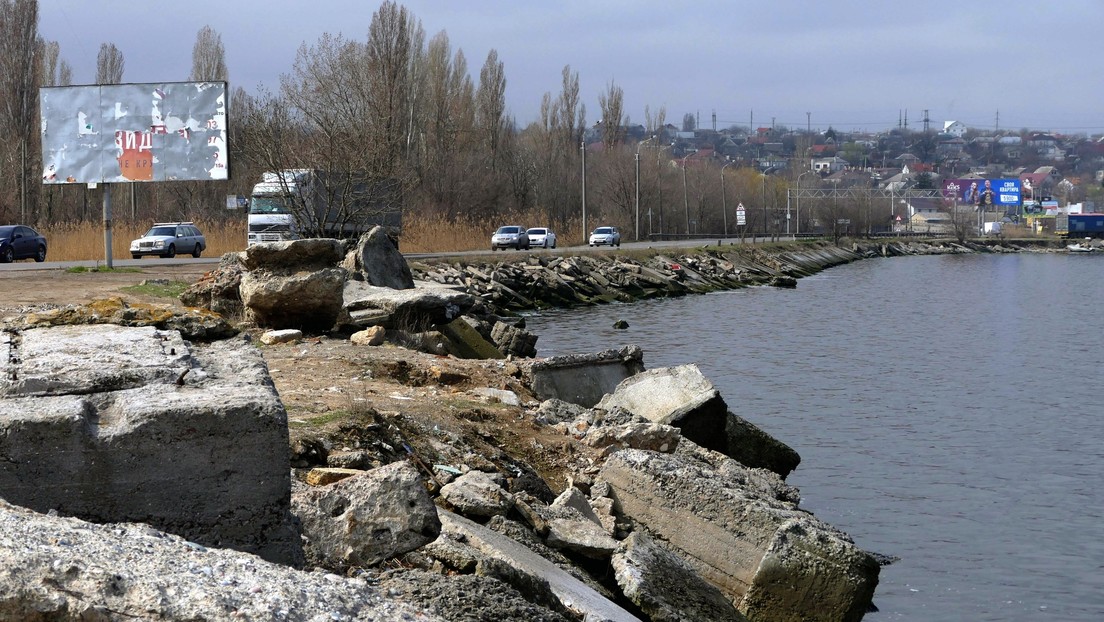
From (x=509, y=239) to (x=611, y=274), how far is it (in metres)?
8.47

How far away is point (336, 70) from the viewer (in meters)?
38.2

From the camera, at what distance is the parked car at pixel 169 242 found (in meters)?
38.6

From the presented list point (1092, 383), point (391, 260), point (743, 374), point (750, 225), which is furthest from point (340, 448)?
point (750, 225)

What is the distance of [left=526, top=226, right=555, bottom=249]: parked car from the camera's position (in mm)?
57000

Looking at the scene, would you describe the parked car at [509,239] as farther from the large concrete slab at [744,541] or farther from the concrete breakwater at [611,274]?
the large concrete slab at [744,541]

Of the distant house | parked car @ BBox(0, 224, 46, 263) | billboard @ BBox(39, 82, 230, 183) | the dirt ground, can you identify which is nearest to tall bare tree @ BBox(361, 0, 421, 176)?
parked car @ BBox(0, 224, 46, 263)

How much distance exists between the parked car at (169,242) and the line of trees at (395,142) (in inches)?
119

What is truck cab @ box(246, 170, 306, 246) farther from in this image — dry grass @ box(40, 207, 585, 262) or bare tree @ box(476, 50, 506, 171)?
bare tree @ box(476, 50, 506, 171)

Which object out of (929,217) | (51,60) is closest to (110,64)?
(51,60)

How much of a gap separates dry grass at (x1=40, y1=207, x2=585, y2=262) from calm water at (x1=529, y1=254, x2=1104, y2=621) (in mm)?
12555

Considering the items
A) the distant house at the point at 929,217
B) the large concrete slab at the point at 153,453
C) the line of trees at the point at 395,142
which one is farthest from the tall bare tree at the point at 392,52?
the distant house at the point at 929,217

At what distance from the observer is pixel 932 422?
60.2 feet

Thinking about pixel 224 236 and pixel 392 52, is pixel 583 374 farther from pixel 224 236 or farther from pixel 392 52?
pixel 392 52

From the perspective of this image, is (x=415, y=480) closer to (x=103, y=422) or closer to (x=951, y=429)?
(x=103, y=422)
